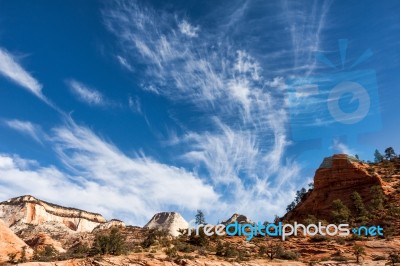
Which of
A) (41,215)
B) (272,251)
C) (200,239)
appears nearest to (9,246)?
(200,239)

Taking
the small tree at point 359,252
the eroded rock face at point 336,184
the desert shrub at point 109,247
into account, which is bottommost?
the desert shrub at point 109,247

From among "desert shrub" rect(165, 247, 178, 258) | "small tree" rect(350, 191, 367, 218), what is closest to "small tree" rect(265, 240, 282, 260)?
"desert shrub" rect(165, 247, 178, 258)

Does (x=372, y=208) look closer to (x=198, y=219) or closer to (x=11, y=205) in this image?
(x=198, y=219)

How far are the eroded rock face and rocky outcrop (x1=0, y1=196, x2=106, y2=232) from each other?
76.5 meters

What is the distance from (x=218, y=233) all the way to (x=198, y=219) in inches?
1796

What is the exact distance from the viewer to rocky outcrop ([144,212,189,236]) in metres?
113

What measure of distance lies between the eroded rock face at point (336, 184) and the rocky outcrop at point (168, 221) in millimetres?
52859

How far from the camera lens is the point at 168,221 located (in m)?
115

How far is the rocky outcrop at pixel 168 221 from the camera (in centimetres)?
11325

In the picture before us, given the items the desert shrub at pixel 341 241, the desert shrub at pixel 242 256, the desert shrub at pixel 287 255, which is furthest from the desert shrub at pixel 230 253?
the desert shrub at pixel 341 241

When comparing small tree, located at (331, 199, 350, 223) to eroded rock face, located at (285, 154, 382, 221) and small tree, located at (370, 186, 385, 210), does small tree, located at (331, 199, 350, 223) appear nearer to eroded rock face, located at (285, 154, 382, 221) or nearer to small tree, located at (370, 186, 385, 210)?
eroded rock face, located at (285, 154, 382, 221)

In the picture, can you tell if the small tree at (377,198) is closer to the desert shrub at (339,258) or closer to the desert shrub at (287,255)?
the desert shrub at (339,258)

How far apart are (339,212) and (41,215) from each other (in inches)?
4229

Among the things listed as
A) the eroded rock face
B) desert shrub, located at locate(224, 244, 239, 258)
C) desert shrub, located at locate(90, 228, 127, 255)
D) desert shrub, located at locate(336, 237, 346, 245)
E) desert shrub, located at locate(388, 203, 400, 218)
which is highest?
the eroded rock face
